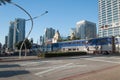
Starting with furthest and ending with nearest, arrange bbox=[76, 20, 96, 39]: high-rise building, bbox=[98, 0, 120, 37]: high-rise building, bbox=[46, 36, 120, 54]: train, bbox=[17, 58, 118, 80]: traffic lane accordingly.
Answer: bbox=[76, 20, 96, 39]: high-rise building
bbox=[98, 0, 120, 37]: high-rise building
bbox=[46, 36, 120, 54]: train
bbox=[17, 58, 118, 80]: traffic lane

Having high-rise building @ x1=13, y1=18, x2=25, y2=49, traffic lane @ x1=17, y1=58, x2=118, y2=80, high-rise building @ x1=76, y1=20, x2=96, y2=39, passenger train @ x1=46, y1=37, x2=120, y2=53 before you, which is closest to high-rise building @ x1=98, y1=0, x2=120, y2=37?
passenger train @ x1=46, y1=37, x2=120, y2=53

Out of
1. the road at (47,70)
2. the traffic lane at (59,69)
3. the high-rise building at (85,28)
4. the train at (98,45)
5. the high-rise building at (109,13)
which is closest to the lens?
the road at (47,70)

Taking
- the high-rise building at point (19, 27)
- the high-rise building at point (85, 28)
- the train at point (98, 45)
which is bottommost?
the train at point (98, 45)

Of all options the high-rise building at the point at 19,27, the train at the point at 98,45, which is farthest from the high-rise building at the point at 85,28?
the train at the point at 98,45

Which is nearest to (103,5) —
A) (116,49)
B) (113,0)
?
(113,0)

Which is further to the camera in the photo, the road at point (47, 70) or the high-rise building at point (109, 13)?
the high-rise building at point (109, 13)

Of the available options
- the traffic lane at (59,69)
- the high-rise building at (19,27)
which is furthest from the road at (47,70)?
the high-rise building at (19,27)

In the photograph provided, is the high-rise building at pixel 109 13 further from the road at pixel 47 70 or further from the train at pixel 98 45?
the road at pixel 47 70

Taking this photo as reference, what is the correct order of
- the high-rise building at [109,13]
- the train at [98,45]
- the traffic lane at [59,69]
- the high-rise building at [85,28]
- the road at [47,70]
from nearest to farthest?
the road at [47,70] → the traffic lane at [59,69] → the train at [98,45] → the high-rise building at [109,13] → the high-rise building at [85,28]

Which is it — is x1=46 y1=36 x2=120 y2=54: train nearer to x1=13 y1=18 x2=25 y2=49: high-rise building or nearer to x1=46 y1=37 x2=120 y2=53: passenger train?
x1=46 y1=37 x2=120 y2=53: passenger train

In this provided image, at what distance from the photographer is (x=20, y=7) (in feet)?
107

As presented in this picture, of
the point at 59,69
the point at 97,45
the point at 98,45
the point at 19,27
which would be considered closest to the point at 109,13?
the point at 97,45

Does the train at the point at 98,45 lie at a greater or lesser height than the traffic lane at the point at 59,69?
greater

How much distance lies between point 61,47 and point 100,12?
71.0 feet
